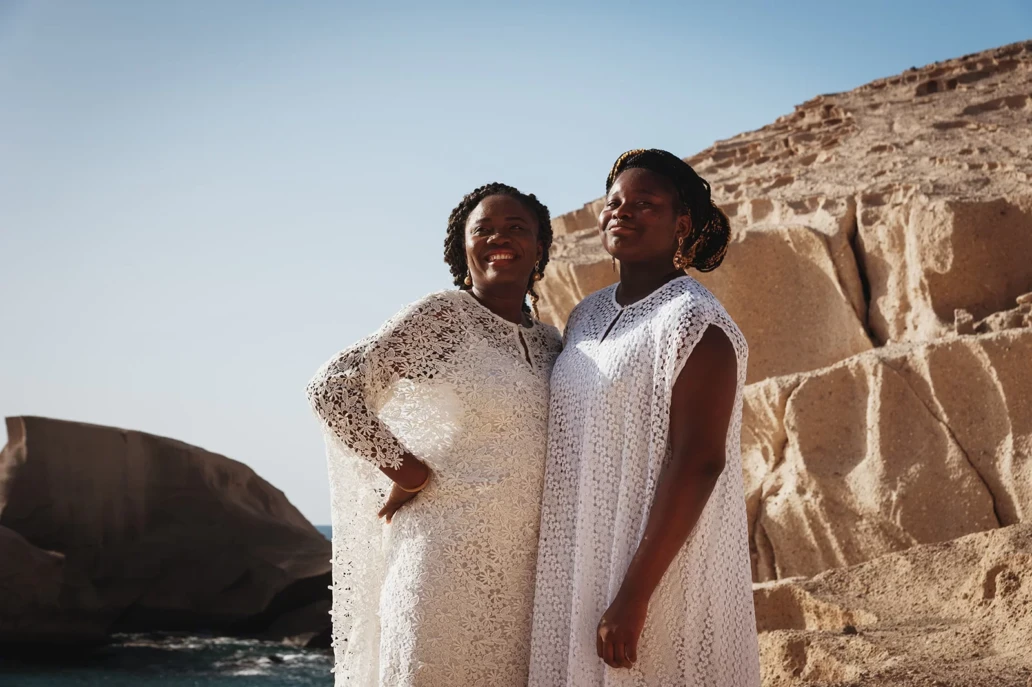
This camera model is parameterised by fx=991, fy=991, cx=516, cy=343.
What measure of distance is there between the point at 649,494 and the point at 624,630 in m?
0.34

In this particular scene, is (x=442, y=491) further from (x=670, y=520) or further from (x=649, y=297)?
(x=649, y=297)

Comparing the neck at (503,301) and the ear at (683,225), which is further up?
the ear at (683,225)

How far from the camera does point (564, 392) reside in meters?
2.77

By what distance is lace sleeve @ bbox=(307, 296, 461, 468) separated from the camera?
2709 millimetres

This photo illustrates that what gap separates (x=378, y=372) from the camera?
2787 millimetres

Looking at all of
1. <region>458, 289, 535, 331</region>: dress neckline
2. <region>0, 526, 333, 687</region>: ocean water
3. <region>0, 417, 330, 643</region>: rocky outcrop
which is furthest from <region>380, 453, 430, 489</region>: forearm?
<region>0, 417, 330, 643</region>: rocky outcrop

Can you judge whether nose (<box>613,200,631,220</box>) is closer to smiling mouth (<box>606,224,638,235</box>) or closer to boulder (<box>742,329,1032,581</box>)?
smiling mouth (<box>606,224,638,235</box>)

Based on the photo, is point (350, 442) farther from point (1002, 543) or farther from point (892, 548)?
point (892, 548)

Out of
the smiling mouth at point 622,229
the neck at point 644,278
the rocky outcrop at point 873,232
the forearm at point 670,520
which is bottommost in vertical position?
the forearm at point 670,520

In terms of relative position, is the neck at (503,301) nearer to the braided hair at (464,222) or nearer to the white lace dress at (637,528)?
the braided hair at (464,222)

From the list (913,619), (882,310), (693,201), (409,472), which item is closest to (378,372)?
(409,472)

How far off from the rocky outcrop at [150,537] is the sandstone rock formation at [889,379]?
25.3 feet

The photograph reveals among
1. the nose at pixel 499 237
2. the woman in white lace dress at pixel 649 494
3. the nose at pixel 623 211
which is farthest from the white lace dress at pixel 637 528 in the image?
the nose at pixel 499 237

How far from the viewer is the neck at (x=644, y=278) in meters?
2.80
